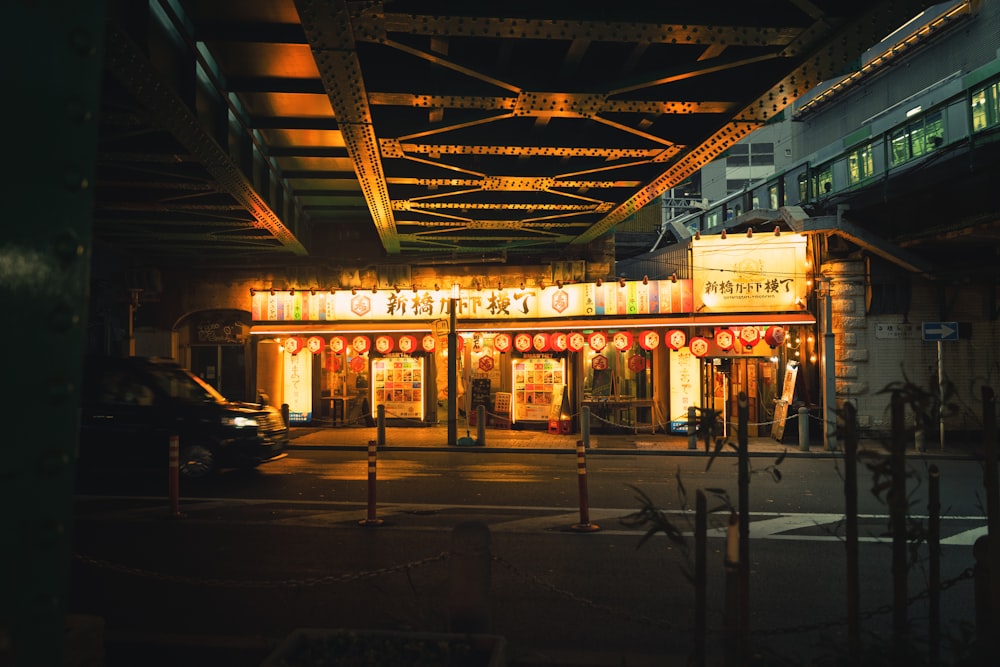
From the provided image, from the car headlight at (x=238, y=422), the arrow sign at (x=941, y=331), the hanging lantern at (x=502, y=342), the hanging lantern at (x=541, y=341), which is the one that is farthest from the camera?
the hanging lantern at (x=541, y=341)

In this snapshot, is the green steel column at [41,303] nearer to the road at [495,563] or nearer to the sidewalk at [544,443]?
the road at [495,563]

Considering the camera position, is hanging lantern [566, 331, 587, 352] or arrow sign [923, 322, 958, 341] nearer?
arrow sign [923, 322, 958, 341]

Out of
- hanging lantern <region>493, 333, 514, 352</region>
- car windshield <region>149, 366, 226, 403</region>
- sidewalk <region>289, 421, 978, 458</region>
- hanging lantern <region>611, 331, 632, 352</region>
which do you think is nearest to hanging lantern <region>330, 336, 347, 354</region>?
sidewalk <region>289, 421, 978, 458</region>

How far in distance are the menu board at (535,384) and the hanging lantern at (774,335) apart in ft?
20.8

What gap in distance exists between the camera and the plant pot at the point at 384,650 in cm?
414

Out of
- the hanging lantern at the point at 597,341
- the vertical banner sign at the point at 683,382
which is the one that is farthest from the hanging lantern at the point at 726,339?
the hanging lantern at the point at 597,341

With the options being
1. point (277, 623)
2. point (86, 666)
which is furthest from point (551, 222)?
point (86, 666)

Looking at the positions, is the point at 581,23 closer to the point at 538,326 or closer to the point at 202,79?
the point at 202,79

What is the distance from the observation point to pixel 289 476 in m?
14.1

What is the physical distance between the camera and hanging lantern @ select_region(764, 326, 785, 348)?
19.5 m

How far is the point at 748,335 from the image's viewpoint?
20.0 meters

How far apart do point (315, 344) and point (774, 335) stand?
13911mm

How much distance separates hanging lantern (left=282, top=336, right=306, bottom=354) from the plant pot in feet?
63.4

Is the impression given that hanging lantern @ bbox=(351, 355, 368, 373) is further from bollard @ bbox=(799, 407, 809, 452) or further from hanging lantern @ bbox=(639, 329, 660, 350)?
bollard @ bbox=(799, 407, 809, 452)
